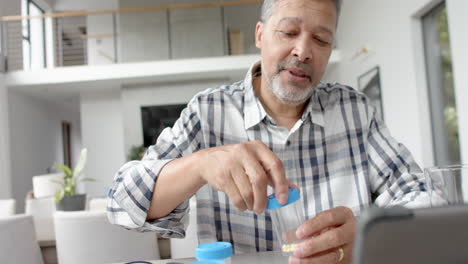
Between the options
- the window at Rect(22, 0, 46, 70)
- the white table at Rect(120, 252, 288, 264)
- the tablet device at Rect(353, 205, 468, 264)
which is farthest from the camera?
the window at Rect(22, 0, 46, 70)

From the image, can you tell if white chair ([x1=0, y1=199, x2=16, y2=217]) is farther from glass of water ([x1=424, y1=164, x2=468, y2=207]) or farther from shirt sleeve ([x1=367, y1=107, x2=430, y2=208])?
glass of water ([x1=424, y1=164, x2=468, y2=207])

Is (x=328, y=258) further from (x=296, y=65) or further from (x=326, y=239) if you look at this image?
(x=296, y=65)

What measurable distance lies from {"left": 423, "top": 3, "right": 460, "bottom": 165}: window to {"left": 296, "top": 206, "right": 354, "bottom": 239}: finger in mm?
3389

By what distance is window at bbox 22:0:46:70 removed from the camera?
8.52 m

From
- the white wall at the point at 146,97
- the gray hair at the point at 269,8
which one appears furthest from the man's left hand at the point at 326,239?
the white wall at the point at 146,97

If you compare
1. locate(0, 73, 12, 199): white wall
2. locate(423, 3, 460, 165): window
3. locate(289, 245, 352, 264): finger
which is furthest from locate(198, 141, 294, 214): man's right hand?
locate(0, 73, 12, 199): white wall

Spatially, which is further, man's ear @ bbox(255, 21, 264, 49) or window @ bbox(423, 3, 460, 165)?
window @ bbox(423, 3, 460, 165)

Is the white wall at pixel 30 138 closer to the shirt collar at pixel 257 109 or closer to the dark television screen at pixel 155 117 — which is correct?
the dark television screen at pixel 155 117

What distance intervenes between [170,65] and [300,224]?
679 centimetres

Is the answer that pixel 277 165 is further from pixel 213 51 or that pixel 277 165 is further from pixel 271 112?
pixel 213 51

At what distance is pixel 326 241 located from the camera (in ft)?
2.07

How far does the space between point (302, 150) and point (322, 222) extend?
16.5 inches

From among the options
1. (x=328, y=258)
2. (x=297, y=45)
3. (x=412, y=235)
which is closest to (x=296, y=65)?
(x=297, y=45)

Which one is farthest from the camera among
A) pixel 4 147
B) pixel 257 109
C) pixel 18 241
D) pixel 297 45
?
pixel 4 147
